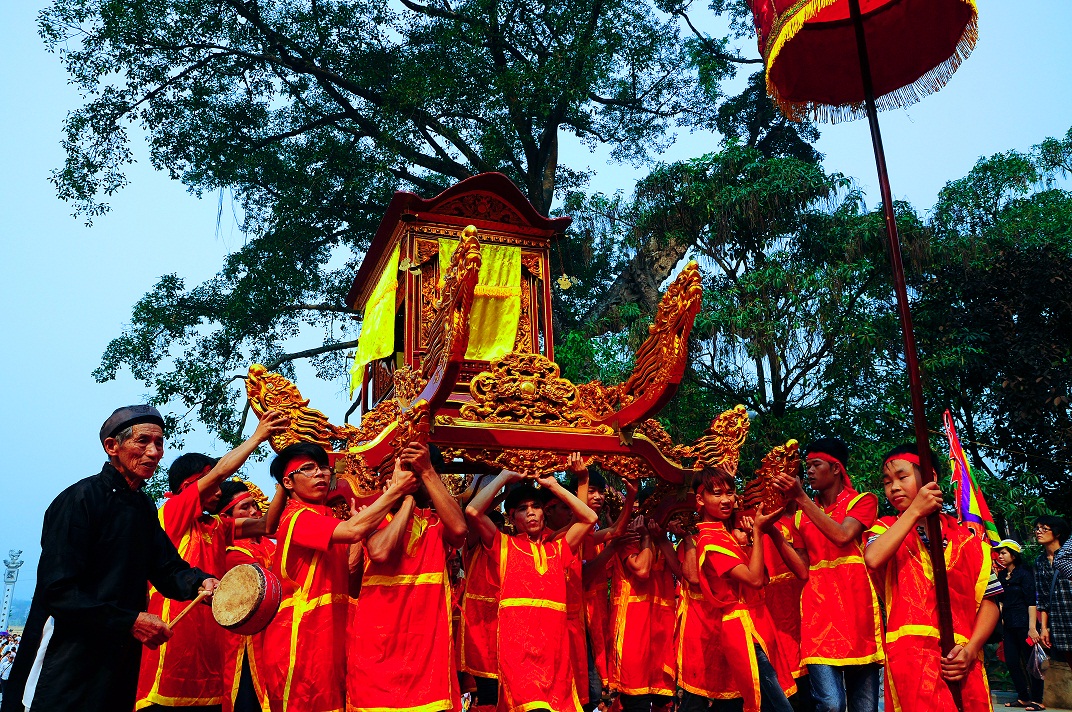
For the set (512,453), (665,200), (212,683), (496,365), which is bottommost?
(212,683)

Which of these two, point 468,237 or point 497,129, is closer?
point 468,237

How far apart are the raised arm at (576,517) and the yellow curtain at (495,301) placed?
2652 millimetres

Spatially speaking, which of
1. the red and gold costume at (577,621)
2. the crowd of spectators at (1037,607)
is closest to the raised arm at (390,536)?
the red and gold costume at (577,621)

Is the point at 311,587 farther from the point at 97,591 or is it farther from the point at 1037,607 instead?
the point at 1037,607

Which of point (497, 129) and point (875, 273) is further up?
point (497, 129)

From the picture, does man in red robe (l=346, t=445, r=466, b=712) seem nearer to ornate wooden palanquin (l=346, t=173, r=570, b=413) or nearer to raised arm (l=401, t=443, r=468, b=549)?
raised arm (l=401, t=443, r=468, b=549)

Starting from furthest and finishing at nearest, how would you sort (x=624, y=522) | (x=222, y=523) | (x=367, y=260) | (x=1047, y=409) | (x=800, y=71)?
(x=1047, y=409), (x=367, y=260), (x=800, y=71), (x=624, y=522), (x=222, y=523)

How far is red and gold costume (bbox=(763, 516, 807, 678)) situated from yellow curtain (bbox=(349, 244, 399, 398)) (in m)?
3.77

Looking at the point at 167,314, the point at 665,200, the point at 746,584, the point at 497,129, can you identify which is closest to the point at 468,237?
the point at 746,584

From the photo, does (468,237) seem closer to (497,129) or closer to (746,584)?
(746,584)

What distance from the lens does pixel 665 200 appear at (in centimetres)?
1299

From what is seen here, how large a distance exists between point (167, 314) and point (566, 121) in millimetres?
7711

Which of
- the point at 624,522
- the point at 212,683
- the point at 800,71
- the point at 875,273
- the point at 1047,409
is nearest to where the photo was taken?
the point at 212,683

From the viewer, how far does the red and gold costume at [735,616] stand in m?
5.08
